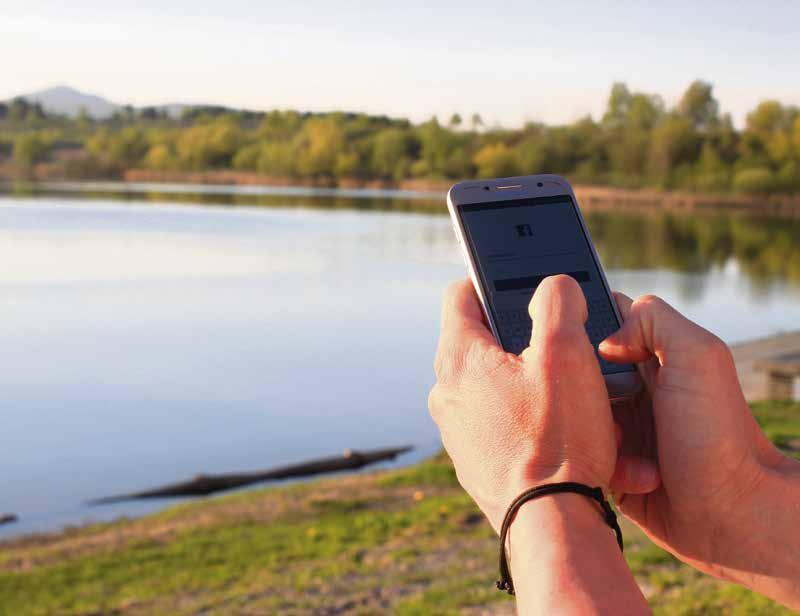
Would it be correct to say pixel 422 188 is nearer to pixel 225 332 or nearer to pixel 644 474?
pixel 225 332

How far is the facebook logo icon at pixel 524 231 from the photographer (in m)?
1.85

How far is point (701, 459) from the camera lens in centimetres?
141

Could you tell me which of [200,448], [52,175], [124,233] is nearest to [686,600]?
[200,448]

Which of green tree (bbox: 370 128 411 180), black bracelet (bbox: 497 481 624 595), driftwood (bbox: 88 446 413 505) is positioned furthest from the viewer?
green tree (bbox: 370 128 411 180)

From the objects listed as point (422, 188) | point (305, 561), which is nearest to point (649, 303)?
point (305, 561)

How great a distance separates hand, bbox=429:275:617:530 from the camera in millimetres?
1215

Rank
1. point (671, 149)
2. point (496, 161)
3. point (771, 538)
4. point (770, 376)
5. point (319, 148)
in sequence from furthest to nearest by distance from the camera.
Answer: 1. point (319, 148)
2. point (496, 161)
3. point (671, 149)
4. point (770, 376)
5. point (771, 538)

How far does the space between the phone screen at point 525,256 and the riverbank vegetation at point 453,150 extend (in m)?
89.6

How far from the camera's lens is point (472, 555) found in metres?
6.66

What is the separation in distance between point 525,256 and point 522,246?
0.03 m

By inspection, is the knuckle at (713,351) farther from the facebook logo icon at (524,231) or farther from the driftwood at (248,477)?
the driftwood at (248,477)

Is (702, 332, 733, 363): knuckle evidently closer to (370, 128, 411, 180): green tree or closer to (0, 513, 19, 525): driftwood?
(0, 513, 19, 525): driftwood

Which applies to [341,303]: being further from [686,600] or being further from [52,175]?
[52,175]

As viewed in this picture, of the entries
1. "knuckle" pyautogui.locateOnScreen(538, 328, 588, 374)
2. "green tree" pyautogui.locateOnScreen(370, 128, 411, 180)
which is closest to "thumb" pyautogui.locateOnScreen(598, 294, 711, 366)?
"knuckle" pyautogui.locateOnScreen(538, 328, 588, 374)
